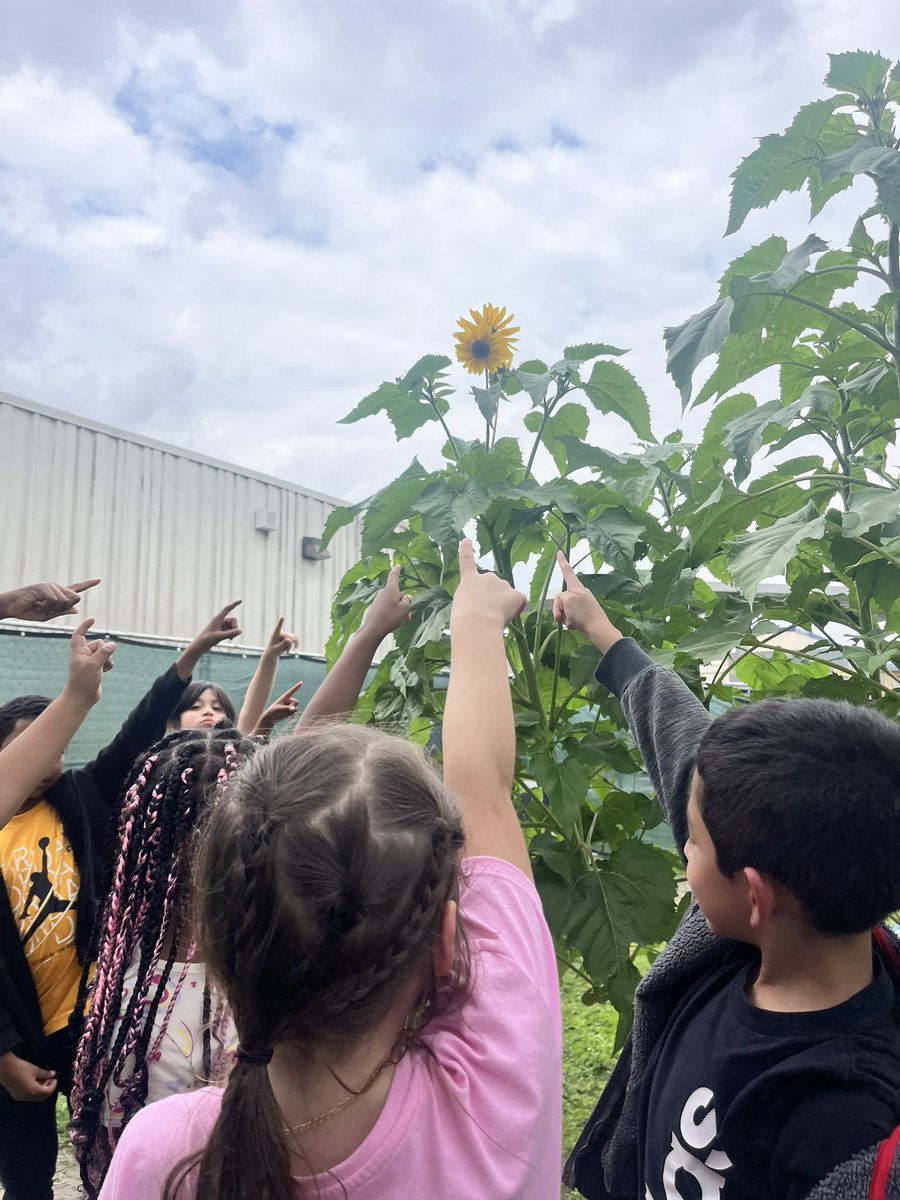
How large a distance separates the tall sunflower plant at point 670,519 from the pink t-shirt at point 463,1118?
704 mm

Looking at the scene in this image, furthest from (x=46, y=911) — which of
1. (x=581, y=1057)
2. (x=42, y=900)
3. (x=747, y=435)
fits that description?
(x=581, y=1057)

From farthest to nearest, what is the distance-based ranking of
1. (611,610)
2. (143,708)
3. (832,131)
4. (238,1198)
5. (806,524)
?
(143,708) → (611,610) → (832,131) → (806,524) → (238,1198)

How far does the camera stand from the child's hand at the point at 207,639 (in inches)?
87.4

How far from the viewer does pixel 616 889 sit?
1.90 metres

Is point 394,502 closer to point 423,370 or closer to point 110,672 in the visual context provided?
point 423,370

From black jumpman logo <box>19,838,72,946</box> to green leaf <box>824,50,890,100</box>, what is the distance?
2.11 metres

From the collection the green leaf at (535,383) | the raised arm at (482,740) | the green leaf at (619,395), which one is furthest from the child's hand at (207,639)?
the raised arm at (482,740)

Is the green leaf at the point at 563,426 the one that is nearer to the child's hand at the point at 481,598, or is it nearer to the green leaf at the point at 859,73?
the child's hand at the point at 481,598

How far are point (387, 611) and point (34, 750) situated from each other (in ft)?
2.11

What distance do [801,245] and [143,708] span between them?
1683mm

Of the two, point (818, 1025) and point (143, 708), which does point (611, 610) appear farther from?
point (143, 708)

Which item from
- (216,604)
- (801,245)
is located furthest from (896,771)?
(216,604)

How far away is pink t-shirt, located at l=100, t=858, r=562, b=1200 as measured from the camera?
0.83 meters

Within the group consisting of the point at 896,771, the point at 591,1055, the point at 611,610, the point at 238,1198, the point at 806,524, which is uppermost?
the point at 806,524
